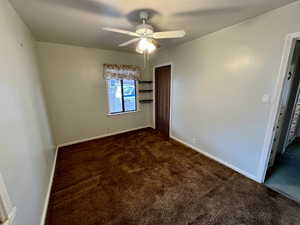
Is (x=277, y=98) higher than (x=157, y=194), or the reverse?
(x=277, y=98)

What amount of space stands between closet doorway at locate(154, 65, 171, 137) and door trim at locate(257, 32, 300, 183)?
2.14 metres

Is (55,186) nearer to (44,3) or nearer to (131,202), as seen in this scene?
(131,202)

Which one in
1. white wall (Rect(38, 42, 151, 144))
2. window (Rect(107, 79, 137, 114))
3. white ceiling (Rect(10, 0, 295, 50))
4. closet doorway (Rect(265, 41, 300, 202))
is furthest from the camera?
window (Rect(107, 79, 137, 114))

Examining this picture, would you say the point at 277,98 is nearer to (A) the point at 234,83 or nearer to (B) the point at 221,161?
(A) the point at 234,83

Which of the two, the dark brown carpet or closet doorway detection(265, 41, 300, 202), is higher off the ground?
closet doorway detection(265, 41, 300, 202)

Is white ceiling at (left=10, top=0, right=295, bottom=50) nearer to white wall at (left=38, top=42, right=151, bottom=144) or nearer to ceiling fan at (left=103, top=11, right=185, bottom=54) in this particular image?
ceiling fan at (left=103, top=11, right=185, bottom=54)

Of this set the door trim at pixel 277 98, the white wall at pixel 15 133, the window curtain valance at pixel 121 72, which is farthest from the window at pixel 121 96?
the door trim at pixel 277 98

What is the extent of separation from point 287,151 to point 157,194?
3.01 metres

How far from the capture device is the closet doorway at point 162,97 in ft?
11.6

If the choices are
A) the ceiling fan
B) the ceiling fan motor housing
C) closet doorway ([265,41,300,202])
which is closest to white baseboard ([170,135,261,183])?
closet doorway ([265,41,300,202])

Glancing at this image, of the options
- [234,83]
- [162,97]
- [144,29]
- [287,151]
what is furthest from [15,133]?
[287,151]

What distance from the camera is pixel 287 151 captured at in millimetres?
2775

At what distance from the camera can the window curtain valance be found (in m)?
3.36

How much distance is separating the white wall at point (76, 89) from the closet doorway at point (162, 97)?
3.12 ft
